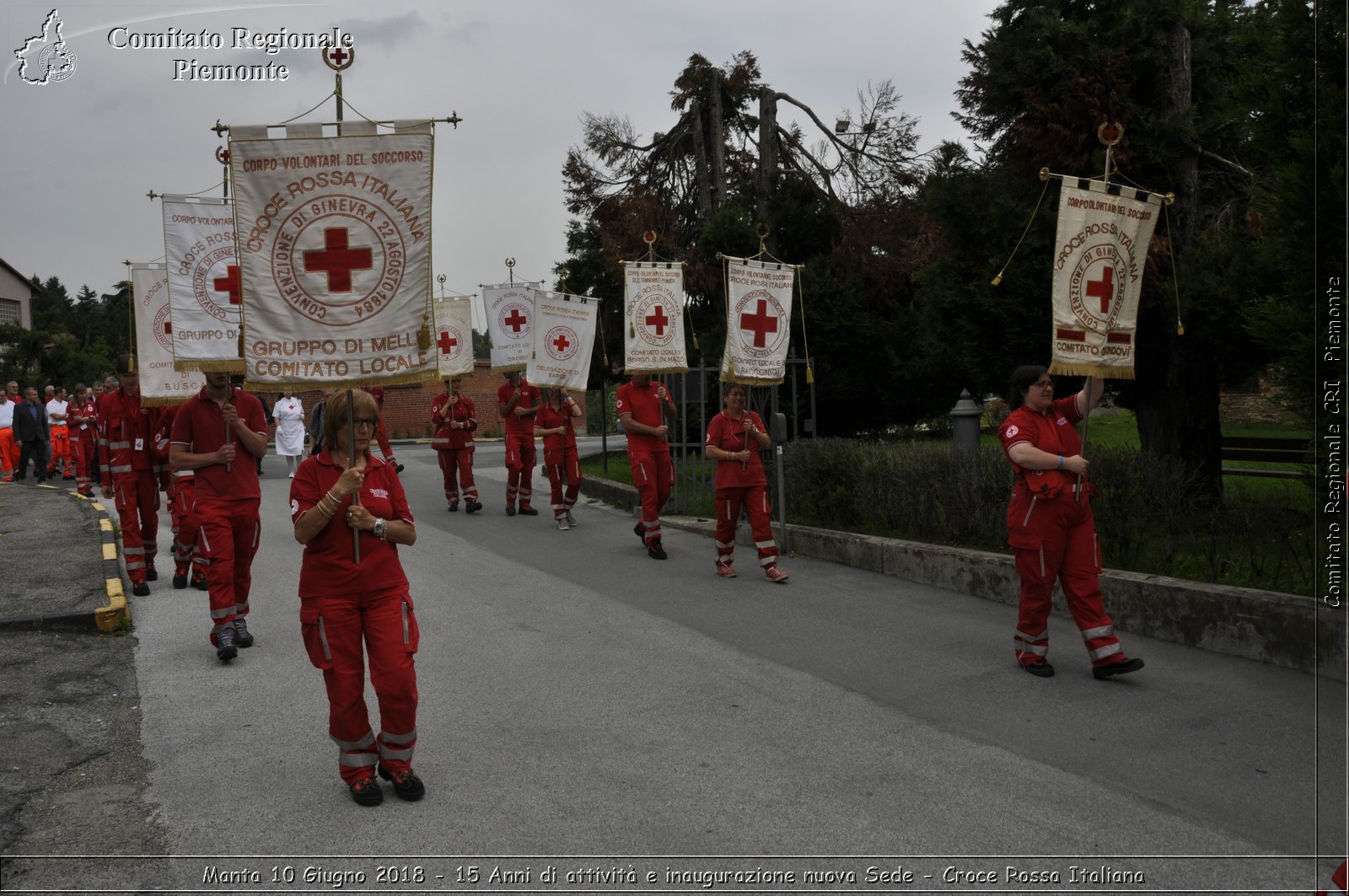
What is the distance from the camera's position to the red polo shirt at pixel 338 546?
4812 millimetres

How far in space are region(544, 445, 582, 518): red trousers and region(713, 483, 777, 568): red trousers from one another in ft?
13.4

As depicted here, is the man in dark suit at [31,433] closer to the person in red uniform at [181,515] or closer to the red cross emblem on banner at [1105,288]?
the person in red uniform at [181,515]

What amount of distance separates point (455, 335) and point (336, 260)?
40.3 feet

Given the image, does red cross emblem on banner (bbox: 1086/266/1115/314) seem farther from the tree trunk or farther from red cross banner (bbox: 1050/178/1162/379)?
the tree trunk

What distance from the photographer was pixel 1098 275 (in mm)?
7102

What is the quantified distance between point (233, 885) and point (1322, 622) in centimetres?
575

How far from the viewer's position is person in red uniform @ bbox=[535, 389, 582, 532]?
14.2m

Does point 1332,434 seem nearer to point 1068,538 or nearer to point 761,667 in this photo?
point 1068,538

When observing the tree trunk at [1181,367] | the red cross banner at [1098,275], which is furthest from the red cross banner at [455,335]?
the red cross banner at [1098,275]

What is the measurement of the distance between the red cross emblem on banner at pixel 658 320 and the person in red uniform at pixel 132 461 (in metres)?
5.30

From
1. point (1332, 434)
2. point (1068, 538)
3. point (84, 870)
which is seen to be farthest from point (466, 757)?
point (1332, 434)

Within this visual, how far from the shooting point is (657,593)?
31.4ft

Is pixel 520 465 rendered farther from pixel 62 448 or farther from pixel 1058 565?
pixel 62 448

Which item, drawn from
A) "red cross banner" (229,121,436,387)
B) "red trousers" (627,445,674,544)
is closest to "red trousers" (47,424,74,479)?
"red trousers" (627,445,674,544)
